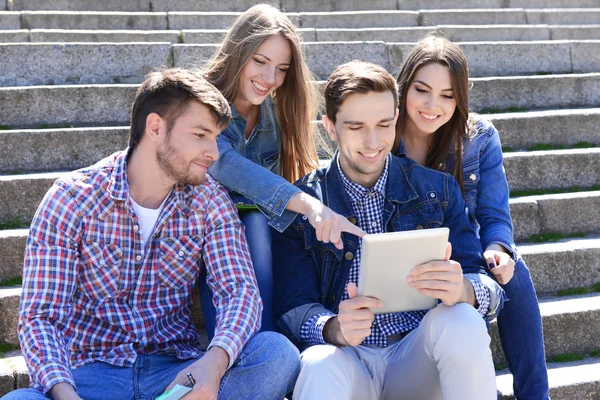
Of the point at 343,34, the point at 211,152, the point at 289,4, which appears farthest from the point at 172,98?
Result: the point at 289,4

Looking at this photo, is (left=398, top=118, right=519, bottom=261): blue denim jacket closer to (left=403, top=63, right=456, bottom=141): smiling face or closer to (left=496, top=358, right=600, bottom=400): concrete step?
(left=403, top=63, right=456, bottom=141): smiling face

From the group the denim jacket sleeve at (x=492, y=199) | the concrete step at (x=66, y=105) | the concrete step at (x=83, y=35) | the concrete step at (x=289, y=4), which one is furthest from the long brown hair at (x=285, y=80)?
the concrete step at (x=289, y=4)

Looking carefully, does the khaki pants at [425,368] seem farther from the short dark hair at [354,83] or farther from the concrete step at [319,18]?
the concrete step at [319,18]

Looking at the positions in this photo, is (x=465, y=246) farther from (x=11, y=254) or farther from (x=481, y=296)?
(x=11, y=254)

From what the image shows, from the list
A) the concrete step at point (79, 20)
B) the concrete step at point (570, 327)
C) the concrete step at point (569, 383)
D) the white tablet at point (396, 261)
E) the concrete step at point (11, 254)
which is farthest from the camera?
the concrete step at point (79, 20)

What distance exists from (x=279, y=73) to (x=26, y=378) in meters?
1.55

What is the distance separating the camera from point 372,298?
236 cm

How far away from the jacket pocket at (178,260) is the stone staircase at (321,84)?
26.6 inches

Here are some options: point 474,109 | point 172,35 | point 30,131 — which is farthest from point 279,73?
point 172,35

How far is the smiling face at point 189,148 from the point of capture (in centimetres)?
260

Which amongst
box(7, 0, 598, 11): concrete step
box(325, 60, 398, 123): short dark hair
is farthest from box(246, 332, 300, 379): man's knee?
box(7, 0, 598, 11): concrete step

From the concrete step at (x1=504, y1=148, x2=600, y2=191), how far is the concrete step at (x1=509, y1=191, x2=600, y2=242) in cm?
20

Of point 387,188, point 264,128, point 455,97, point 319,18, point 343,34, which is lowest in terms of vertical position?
point 387,188

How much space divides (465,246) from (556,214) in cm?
147
